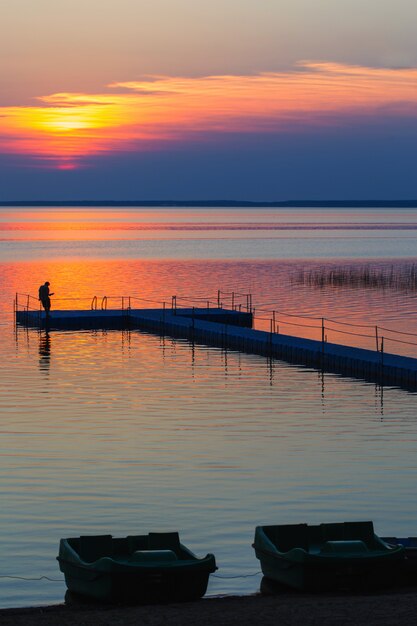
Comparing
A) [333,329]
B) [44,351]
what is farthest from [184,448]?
[333,329]

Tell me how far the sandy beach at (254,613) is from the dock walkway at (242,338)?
23262 millimetres

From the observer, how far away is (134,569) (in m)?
14.9

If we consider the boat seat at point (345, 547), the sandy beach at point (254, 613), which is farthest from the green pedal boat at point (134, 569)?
the boat seat at point (345, 547)

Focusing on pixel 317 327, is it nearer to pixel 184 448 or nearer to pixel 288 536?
pixel 184 448

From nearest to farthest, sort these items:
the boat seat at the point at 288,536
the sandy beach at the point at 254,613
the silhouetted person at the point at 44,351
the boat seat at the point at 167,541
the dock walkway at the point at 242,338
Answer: the sandy beach at the point at 254,613 < the boat seat at the point at 167,541 < the boat seat at the point at 288,536 < the dock walkway at the point at 242,338 < the silhouetted person at the point at 44,351

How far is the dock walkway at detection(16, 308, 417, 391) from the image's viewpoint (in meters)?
40.3

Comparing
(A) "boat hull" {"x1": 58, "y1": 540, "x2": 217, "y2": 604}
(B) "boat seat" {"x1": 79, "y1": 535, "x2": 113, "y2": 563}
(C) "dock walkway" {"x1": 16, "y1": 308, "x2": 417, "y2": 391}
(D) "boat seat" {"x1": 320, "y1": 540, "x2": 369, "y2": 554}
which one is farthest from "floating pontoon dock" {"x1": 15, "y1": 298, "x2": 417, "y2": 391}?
(A) "boat hull" {"x1": 58, "y1": 540, "x2": 217, "y2": 604}

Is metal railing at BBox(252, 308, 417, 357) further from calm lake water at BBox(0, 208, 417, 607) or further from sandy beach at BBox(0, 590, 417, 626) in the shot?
sandy beach at BBox(0, 590, 417, 626)

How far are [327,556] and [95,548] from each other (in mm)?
3198

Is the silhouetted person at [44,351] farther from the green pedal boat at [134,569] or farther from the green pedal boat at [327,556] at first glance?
the green pedal boat at [327,556]

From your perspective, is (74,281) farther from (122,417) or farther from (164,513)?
(164,513)

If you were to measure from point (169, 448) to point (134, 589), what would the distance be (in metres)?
12.7

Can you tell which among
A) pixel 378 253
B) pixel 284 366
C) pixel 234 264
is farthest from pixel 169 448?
pixel 378 253

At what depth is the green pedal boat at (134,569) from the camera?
14977mm
